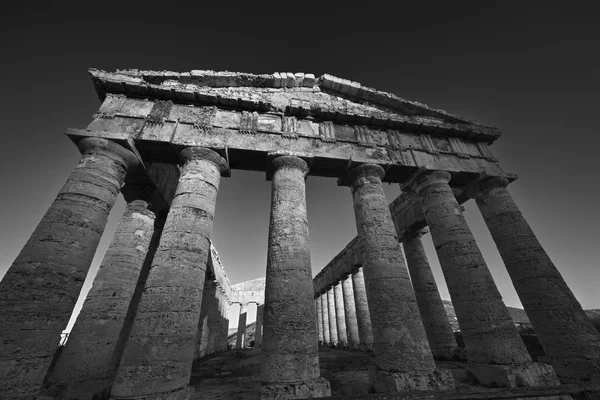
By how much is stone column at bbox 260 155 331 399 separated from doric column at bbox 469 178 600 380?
6785 millimetres

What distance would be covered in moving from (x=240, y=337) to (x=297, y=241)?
80.0 feet

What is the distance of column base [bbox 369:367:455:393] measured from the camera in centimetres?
510

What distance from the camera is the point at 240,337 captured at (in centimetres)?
2588

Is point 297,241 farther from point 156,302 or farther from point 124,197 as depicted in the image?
point 124,197

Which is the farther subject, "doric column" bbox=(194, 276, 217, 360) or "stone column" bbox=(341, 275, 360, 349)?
"stone column" bbox=(341, 275, 360, 349)

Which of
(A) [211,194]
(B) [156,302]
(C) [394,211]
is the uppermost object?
(C) [394,211]

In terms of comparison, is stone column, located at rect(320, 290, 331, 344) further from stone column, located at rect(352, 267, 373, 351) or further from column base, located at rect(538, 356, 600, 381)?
column base, located at rect(538, 356, 600, 381)

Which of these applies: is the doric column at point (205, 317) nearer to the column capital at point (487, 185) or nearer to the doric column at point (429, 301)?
the doric column at point (429, 301)

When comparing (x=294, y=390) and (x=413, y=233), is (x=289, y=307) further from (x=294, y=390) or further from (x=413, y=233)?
(x=413, y=233)

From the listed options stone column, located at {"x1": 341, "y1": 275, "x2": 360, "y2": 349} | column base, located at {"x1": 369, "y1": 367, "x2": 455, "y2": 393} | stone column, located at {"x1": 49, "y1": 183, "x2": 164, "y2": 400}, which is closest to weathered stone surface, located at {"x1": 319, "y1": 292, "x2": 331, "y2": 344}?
stone column, located at {"x1": 341, "y1": 275, "x2": 360, "y2": 349}

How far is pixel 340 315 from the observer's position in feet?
62.2

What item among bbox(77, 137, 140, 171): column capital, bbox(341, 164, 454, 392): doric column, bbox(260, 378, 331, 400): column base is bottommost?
bbox(260, 378, 331, 400): column base

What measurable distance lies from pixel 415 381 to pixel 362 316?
33.6 feet

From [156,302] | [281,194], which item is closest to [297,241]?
[281,194]
